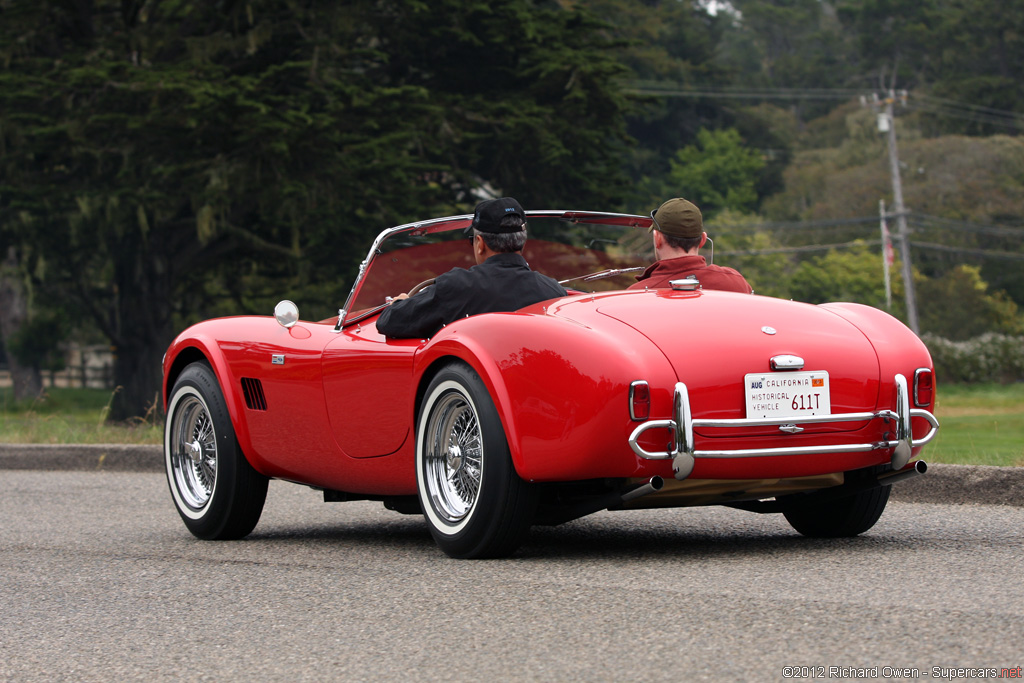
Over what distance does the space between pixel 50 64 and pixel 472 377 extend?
18927 mm

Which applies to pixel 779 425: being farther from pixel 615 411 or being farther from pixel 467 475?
pixel 467 475

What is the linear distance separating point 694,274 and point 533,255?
1.02 meters

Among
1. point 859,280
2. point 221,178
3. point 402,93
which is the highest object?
point 402,93

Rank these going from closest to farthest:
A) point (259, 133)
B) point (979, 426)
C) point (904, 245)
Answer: point (979, 426) → point (259, 133) → point (904, 245)

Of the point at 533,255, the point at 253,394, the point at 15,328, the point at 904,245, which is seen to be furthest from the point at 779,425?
the point at 904,245

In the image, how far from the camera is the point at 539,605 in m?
3.99

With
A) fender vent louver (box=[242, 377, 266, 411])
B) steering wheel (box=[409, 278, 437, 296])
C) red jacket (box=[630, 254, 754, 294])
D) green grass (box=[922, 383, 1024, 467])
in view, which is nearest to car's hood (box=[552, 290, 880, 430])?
red jacket (box=[630, 254, 754, 294])

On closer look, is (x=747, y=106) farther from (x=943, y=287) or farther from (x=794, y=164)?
(x=943, y=287)

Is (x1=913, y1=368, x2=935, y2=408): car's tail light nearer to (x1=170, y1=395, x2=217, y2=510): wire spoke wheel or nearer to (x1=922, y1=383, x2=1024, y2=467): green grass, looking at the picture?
(x1=922, y1=383, x2=1024, y2=467): green grass

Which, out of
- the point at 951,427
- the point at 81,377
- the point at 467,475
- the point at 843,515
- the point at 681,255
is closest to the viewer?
the point at 467,475

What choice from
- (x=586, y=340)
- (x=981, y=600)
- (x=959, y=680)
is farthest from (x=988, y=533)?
(x=959, y=680)

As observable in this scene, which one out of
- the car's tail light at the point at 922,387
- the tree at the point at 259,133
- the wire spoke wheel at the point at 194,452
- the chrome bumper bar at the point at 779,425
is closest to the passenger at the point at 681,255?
the car's tail light at the point at 922,387

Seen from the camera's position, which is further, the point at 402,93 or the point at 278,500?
the point at 402,93

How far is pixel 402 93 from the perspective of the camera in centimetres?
2302
